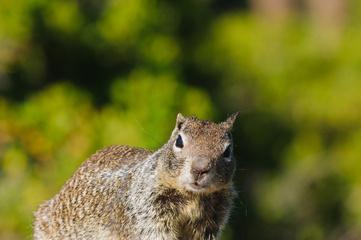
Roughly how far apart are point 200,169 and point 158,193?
23.3 inches

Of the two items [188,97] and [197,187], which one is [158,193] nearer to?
[197,187]

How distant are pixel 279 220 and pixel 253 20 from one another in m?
5.74

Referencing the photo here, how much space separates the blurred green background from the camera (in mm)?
15109

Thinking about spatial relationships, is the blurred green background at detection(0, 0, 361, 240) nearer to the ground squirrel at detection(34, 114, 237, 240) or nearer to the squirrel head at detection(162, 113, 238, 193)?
the ground squirrel at detection(34, 114, 237, 240)

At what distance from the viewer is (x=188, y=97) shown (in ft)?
55.2

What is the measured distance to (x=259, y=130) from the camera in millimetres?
21172

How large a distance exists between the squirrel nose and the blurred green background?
4594mm

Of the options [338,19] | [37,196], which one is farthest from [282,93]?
[338,19]

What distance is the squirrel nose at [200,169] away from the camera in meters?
7.63

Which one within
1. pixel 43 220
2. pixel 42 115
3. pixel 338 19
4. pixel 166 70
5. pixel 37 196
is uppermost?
pixel 338 19

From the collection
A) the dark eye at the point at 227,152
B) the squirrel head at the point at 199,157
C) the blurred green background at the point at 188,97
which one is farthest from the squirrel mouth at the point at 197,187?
the blurred green background at the point at 188,97

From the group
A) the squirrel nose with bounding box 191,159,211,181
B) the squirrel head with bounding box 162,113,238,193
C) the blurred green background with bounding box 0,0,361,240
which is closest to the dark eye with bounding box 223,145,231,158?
the squirrel head with bounding box 162,113,238,193

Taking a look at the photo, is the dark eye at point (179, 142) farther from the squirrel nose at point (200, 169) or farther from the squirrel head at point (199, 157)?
the squirrel nose at point (200, 169)

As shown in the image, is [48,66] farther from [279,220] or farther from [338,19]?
[338,19]
